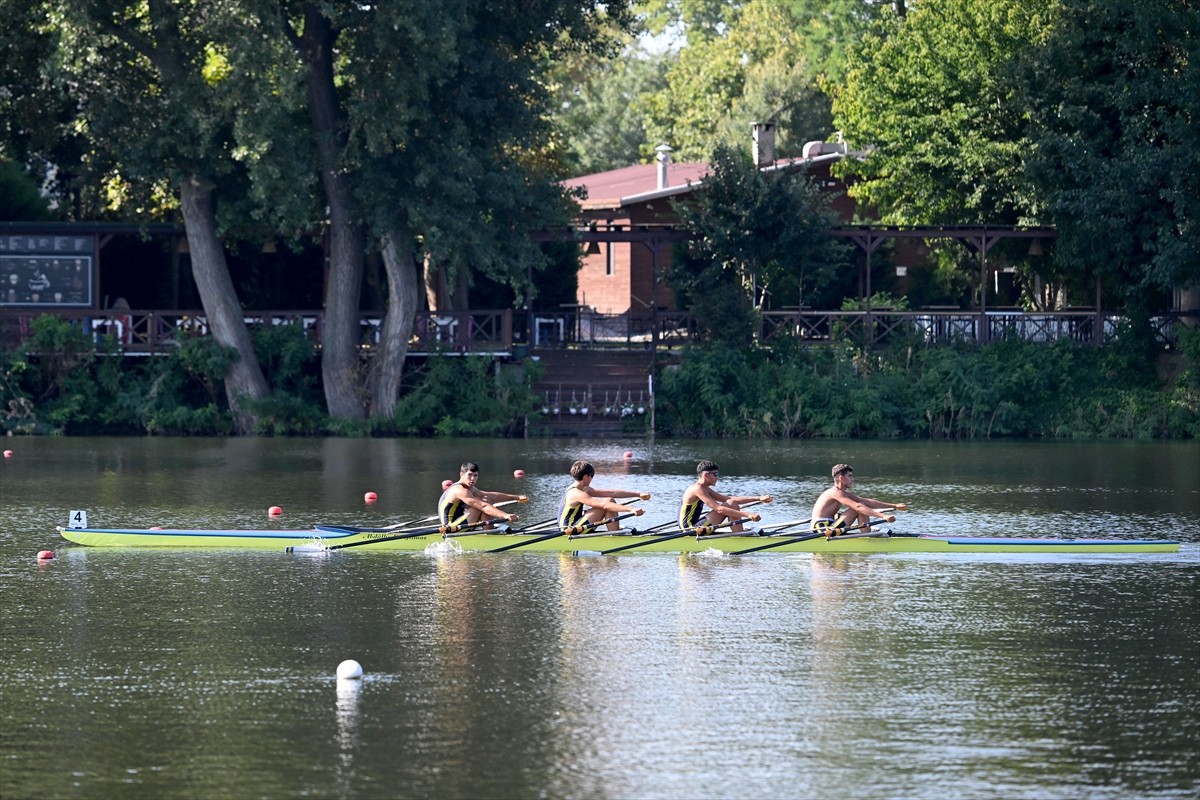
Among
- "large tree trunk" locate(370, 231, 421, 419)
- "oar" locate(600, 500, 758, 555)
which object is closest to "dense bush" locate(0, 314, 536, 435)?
"large tree trunk" locate(370, 231, 421, 419)

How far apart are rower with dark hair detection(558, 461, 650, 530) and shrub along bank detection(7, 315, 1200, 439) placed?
1735cm

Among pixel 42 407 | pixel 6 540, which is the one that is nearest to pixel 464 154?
pixel 42 407

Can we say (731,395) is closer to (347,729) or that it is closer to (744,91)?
(347,729)

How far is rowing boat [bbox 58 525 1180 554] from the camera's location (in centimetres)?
2044

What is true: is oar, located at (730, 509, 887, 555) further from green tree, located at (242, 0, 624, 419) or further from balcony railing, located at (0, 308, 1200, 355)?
balcony railing, located at (0, 308, 1200, 355)

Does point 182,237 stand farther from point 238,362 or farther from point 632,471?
point 632,471

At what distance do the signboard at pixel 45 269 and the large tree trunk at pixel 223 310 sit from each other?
259 cm

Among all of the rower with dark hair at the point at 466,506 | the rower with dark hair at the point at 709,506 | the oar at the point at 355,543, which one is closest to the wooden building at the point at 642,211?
the rower with dark hair at the point at 709,506

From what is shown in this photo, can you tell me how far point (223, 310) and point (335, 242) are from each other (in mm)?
2824

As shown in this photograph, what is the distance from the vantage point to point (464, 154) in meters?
36.4

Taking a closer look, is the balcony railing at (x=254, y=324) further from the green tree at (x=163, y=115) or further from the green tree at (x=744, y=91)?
the green tree at (x=744, y=91)

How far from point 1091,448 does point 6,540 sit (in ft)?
72.2

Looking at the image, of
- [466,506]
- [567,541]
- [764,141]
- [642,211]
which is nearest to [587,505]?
[567,541]

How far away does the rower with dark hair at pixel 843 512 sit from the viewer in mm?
20719
